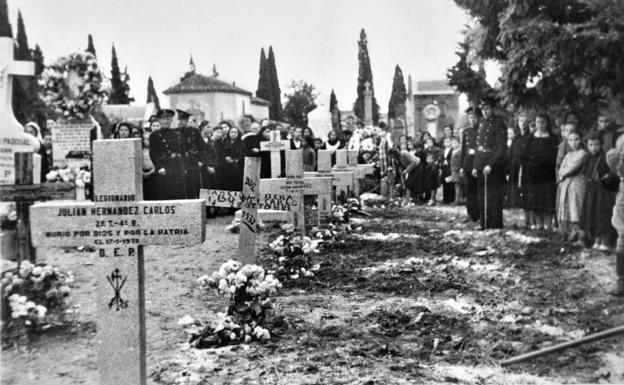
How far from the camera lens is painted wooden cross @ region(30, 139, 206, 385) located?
369 cm

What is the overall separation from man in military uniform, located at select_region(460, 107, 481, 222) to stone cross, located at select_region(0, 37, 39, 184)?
531cm

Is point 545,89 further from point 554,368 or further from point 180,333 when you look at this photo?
point 180,333

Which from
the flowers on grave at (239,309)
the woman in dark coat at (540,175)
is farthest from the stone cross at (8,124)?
the woman in dark coat at (540,175)

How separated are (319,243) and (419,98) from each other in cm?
333

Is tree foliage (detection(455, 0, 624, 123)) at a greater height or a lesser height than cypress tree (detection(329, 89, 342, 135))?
lesser

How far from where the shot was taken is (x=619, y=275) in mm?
4395

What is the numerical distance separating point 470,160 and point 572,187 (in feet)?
13.2

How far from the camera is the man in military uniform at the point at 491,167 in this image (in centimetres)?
827

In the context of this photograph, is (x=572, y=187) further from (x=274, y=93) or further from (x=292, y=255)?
(x=274, y=93)

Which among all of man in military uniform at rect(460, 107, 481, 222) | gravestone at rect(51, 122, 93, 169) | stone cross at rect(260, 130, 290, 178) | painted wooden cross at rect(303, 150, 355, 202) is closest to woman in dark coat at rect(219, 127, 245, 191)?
stone cross at rect(260, 130, 290, 178)

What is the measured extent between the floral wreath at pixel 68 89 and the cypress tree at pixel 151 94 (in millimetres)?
644

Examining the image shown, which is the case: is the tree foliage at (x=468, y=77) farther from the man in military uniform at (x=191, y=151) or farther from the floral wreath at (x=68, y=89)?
the floral wreath at (x=68, y=89)

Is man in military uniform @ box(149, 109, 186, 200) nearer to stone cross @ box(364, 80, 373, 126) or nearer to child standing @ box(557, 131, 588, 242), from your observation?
stone cross @ box(364, 80, 373, 126)

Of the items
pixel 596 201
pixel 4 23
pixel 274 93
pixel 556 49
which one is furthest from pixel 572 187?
pixel 4 23
